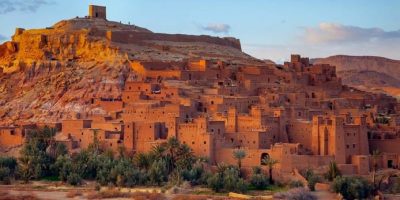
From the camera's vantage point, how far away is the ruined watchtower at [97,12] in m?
63.4

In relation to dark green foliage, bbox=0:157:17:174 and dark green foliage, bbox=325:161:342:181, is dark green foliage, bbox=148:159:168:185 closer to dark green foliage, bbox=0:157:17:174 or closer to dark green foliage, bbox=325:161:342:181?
dark green foliage, bbox=325:161:342:181

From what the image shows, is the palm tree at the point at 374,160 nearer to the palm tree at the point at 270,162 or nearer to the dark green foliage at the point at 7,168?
the palm tree at the point at 270,162

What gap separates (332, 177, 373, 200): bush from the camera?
1596 inches

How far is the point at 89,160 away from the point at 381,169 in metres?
13.3


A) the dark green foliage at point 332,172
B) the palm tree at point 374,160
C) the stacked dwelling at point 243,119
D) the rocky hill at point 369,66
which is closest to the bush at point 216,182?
the stacked dwelling at point 243,119

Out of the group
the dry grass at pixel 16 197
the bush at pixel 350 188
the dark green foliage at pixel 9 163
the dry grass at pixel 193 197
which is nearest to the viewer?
the dry grass at pixel 193 197

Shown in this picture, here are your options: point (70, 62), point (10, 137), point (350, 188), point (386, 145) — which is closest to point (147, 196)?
point (350, 188)

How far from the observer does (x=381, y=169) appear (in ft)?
143

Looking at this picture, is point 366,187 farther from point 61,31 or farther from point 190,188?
point 61,31

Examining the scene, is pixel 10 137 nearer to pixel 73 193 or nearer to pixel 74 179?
pixel 74 179

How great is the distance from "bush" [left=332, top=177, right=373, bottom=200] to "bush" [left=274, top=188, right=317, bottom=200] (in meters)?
1.24

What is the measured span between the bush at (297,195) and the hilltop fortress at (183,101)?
2318mm

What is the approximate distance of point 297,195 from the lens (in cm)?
3953

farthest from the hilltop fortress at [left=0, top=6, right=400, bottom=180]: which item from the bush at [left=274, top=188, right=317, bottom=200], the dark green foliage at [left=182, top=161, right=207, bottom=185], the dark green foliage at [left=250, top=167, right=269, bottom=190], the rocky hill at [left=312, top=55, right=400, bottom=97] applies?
the rocky hill at [left=312, top=55, right=400, bottom=97]
